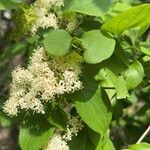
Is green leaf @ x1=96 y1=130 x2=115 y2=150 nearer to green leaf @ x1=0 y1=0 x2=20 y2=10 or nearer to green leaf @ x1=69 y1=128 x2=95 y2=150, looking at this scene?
green leaf @ x1=69 y1=128 x2=95 y2=150

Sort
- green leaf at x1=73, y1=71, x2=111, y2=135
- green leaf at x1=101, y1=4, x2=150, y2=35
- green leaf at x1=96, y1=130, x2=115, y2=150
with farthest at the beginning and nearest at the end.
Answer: green leaf at x1=96, y1=130, x2=115, y2=150
green leaf at x1=73, y1=71, x2=111, y2=135
green leaf at x1=101, y1=4, x2=150, y2=35

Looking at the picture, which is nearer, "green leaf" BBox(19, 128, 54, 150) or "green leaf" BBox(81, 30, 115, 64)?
"green leaf" BBox(81, 30, 115, 64)

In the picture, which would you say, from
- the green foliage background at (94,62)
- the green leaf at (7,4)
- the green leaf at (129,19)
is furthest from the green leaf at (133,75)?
the green leaf at (7,4)

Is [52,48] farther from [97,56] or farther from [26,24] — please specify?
[26,24]

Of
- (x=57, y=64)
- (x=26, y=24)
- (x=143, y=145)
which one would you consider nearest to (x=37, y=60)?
→ (x=57, y=64)

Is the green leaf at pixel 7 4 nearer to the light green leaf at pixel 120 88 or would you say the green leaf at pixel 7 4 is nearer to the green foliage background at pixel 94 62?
the green foliage background at pixel 94 62

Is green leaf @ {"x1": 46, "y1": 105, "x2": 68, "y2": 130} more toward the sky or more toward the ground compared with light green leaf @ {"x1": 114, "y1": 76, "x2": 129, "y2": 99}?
more toward the ground

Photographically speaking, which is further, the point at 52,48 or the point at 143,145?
the point at 143,145

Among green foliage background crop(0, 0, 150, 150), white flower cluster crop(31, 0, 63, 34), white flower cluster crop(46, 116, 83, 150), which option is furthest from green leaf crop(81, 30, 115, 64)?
white flower cluster crop(46, 116, 83, 150)
